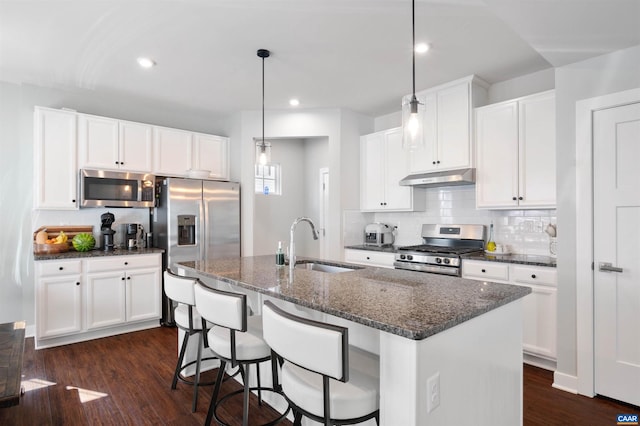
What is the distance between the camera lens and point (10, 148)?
12.2 feet

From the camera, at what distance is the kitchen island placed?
121 centimetres

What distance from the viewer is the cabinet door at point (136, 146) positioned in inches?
161

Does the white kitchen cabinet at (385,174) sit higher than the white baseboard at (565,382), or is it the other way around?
the white kitchen cabinet at (385,174)

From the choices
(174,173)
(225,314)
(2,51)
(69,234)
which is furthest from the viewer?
(174,173)

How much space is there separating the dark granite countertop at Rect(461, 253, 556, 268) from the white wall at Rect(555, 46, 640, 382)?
22cm

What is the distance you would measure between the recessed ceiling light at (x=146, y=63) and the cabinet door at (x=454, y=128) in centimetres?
282

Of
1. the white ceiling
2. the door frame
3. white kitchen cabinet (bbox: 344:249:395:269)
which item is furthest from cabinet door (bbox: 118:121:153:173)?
the door frame

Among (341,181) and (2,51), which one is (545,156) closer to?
(341,181)

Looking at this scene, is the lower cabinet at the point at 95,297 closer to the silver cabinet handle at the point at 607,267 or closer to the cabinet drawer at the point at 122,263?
the cabinet drawer at the point at 122,263

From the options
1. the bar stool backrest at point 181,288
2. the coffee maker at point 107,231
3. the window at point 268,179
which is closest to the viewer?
the bar stool backrest at point 181,288

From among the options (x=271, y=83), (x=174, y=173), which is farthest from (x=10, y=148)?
(x=271, y=83)

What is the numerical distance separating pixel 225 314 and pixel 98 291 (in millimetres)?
2653

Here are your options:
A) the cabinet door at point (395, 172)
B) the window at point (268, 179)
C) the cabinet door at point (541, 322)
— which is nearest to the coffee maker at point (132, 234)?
the window at point (268, 179)

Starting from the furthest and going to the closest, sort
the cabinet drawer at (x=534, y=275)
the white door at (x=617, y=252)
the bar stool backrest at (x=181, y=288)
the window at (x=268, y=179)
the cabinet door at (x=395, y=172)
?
the window at (x=268, y=179) < the cabinet door at (x=395, y=172) < the cabinet drawer at (x=534, y=275) < the white door at (x=617, y=252) < the bar stool backrest at (x=181, y=288)
